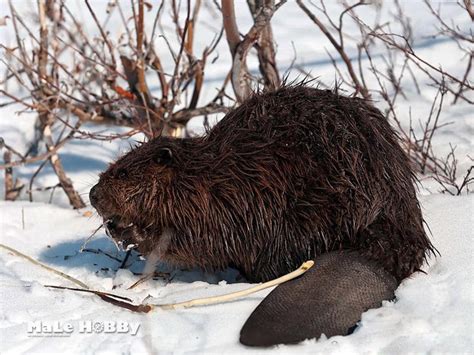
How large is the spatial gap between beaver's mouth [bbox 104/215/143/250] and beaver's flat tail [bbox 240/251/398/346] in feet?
2.29

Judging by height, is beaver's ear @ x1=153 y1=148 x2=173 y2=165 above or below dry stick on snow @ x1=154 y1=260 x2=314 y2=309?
above

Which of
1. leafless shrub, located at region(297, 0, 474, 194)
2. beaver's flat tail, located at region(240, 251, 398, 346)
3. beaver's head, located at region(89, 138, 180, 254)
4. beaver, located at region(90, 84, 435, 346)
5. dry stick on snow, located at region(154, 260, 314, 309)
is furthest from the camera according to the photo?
leafless shrub, located at region(297, 0, 474, 194)

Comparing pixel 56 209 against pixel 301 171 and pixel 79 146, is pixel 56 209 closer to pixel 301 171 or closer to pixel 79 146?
pixel 79 146

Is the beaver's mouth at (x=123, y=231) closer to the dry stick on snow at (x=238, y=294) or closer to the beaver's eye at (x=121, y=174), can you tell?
the beaver's eye at (x=121, y=174)

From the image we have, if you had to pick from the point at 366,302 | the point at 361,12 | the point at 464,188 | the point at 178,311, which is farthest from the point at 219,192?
the point at 361,12

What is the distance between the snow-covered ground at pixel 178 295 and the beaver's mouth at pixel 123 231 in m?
0.16

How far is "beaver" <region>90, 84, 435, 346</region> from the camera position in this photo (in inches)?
110

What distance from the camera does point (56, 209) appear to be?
13.9 feet

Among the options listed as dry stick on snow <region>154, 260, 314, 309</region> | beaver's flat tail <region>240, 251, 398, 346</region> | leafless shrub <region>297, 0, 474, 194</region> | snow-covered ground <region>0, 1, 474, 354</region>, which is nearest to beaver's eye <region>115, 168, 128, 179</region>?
snow-covered ground <region>0, 1, 474, 354</region>

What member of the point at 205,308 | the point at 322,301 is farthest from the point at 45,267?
the point at 322,301

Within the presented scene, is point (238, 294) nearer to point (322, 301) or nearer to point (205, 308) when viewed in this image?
point (205, 308)

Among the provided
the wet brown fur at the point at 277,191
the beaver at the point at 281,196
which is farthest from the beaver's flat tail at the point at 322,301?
the wet brown fur at the point at 277,191

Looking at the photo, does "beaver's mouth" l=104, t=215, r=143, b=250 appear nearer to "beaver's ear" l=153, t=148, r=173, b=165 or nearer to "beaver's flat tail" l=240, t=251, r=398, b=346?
"beaver's ear" l=153, t=148, r=173, b=165

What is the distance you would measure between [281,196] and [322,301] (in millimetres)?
516
